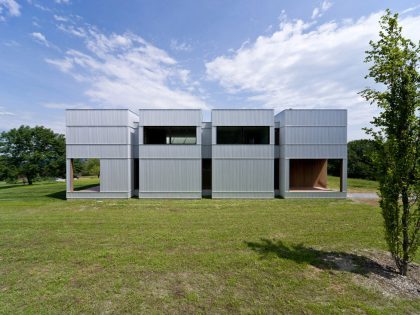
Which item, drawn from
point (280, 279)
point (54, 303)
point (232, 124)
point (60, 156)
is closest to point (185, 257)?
point (280, 279)

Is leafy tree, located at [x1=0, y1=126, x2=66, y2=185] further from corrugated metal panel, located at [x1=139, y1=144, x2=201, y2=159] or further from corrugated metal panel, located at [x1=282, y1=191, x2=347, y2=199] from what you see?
corrugated metal panel, located at [x1=282, y1=191, x2=347, y2=199]

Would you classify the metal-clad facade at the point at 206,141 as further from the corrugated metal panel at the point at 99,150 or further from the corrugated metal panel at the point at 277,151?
the corrugated metal panel at the point at 99,150

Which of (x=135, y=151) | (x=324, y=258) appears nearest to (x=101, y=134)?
(x=135, y=151)

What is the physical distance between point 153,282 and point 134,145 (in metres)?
12.7

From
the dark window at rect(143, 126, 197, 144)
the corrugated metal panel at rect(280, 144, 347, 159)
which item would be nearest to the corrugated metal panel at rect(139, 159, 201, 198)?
the dark window at rect(143, 126, 197, 144)

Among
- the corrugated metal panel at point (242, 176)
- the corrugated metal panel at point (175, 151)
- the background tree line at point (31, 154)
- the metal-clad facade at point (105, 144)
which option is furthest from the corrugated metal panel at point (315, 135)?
the background tree line at point (31, 154)

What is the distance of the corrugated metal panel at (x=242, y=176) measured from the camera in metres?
14.3

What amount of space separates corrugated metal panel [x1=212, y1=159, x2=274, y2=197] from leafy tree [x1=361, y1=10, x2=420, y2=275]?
9507 millimetres

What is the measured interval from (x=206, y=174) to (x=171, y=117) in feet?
17.8

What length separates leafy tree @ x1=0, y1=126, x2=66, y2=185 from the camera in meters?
27.0

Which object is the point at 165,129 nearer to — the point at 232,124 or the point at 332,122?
the point at 232,124

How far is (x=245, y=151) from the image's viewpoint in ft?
46.9

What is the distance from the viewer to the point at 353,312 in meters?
3.48

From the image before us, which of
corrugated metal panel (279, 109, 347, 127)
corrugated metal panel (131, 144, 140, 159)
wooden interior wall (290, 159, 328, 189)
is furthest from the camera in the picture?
wooden interior wall (290, 159, 328, 189)
